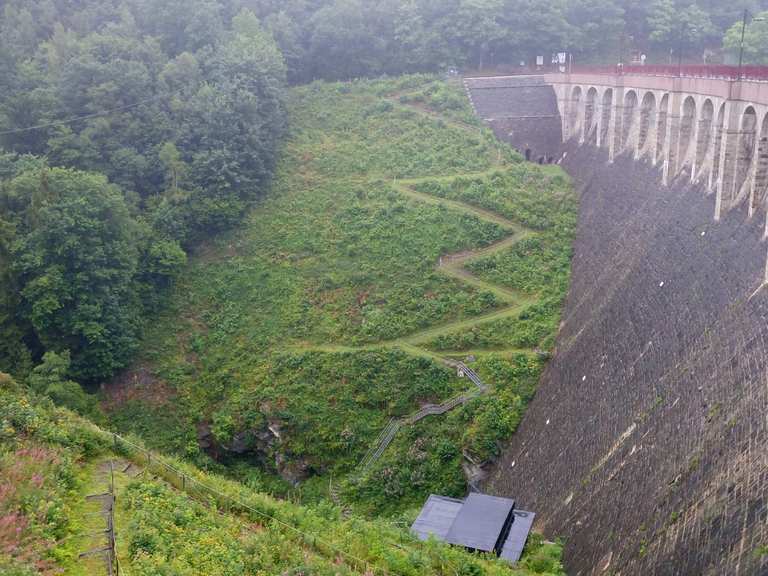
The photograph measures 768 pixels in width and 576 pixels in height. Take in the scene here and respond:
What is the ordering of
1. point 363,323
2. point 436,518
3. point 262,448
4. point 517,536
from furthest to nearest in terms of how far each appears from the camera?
point 363,323, point 262,448, point 436,518, point 517,536

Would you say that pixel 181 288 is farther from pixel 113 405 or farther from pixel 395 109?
pixel 395 109

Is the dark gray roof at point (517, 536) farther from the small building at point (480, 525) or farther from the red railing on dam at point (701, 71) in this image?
the red railing on dam at point (701, 71)

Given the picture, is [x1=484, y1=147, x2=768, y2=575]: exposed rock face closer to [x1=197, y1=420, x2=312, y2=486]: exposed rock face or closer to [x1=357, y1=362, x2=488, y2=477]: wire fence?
[x1=357, y1=362, x2=488, y2=477]: wire fence

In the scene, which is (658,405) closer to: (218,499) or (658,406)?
(658,406)

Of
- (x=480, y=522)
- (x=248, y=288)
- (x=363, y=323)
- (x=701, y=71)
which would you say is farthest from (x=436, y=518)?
(x=248, y=288)

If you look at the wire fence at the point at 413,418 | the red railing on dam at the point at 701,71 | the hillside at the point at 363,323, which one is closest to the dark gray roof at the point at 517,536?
the hillside at the point at 363,323

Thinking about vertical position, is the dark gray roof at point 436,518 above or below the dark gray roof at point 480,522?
below

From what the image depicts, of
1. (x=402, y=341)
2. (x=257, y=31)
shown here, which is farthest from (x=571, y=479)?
(x=257, y=31)
